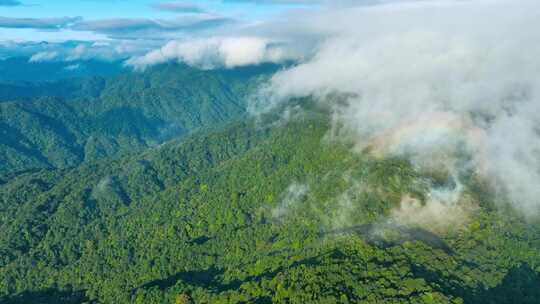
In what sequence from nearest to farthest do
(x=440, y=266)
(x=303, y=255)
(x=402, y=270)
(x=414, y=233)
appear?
(x=402, y=270) → (x=440, y=266) → (x=303, y=255) → (x=414, y=233)

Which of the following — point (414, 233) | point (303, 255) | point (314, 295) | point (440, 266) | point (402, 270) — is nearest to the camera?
point (314, 295)

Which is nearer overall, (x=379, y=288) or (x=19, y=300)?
(x=379, y=288)

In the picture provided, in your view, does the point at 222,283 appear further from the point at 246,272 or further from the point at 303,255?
the point at 303,255

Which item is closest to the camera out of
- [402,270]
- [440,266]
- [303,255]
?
[402,270]

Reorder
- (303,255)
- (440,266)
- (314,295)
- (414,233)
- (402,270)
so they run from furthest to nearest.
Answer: (414,233), (303,255), (440,266), (402,270), (314,295)

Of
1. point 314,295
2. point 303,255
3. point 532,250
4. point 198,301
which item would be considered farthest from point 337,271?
point 532,250

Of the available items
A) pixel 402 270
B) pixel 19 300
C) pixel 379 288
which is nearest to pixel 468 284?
pixel 402 270

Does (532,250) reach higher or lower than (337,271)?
lower

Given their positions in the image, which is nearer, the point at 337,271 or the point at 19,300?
the point at 337,271

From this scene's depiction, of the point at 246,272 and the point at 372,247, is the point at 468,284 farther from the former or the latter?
the point at 246,272

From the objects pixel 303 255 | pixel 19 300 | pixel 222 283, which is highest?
pixel 303 255
